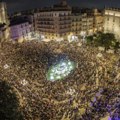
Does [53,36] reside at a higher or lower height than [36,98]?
lower

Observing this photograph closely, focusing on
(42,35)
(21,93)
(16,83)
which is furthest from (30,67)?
(42,35)

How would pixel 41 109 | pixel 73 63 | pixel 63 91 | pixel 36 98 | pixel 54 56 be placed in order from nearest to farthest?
pixel 41 109, pixel 36 98, pixel 63 91, pixel 73 63, pixel 54 56

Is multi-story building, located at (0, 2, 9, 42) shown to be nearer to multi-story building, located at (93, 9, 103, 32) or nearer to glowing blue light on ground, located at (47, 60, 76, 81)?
glowing blue light on ground, located at (47, 60, 76, 81)

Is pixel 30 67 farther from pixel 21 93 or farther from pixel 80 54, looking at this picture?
pixel 80 54

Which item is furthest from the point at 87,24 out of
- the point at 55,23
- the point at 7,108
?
the point at 7,108

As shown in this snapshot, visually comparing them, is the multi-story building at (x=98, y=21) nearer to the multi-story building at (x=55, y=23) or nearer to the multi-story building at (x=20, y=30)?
the multi-story building at (x=55, y=23)

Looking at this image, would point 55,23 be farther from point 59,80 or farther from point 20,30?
point 59,80
